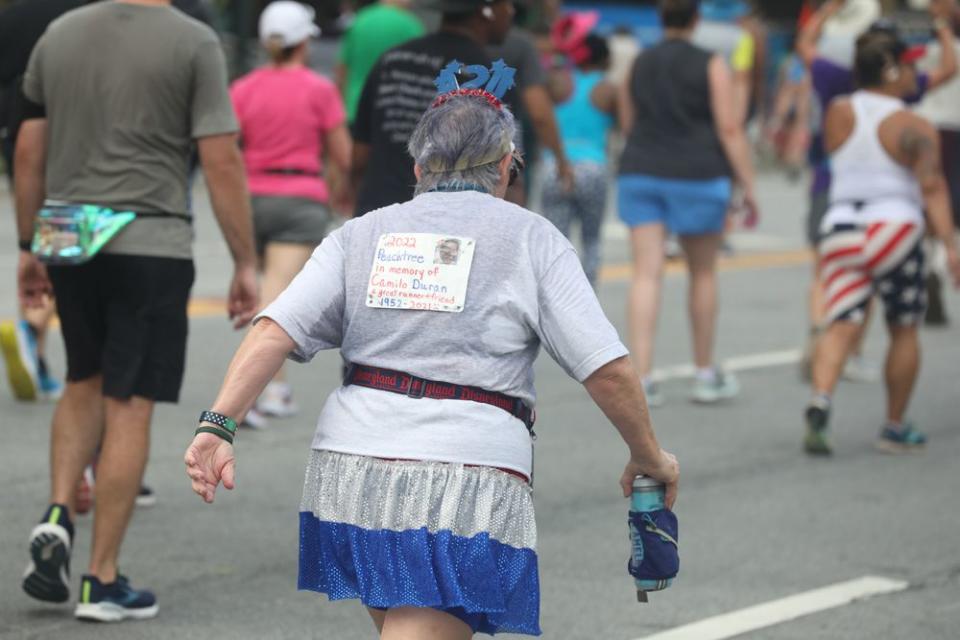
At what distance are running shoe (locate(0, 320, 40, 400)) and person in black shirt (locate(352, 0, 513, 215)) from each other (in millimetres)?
2186

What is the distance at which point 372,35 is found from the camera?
30.9ft

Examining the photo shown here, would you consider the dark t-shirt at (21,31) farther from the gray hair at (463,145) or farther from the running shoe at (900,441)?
the running shoe at (900,441)

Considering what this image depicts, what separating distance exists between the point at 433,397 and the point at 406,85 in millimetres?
3301

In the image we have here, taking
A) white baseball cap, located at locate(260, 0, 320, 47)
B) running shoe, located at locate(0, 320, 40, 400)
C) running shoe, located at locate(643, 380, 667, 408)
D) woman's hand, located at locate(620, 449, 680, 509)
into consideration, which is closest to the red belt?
woman's hand, located at locate(620, 449, 680, 509)

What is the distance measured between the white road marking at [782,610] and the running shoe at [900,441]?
2.25 meters

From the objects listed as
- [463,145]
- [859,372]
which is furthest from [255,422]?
[463,145]

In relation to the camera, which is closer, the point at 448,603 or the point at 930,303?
the point at 448,603

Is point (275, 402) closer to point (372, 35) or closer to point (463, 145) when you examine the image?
point (372, 35)

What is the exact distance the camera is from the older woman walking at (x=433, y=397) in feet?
12.1

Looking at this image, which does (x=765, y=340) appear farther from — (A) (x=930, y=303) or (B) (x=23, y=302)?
(B) (x=23, y=302)

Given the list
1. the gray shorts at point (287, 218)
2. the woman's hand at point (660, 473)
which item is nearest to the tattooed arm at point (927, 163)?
the gray shorts at point (287, 218)

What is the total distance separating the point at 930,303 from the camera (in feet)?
40.0

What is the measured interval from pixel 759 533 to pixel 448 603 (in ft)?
10.8

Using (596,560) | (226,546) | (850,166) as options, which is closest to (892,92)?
(850,166)
